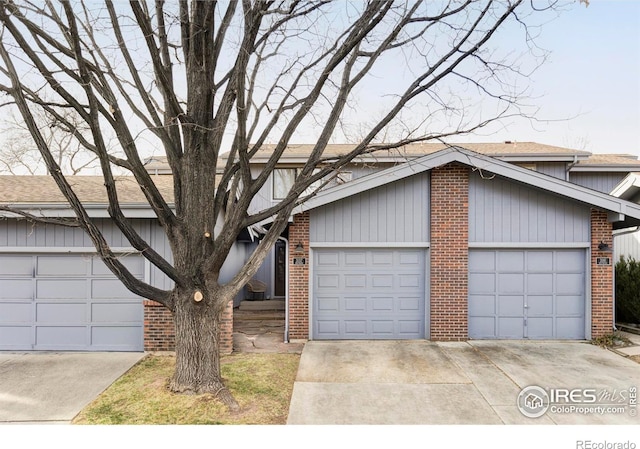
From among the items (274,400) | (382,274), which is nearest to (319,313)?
(382,274)

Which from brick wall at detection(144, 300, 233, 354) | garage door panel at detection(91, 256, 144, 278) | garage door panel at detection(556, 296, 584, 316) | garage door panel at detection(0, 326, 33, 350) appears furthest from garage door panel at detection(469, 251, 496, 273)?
garage door panel at detection(0, 326, 33, 350)

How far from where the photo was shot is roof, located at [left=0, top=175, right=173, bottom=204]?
7.62 m

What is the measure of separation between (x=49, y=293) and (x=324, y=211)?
591cm

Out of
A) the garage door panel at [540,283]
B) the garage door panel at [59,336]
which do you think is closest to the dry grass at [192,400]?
the garage door panel at [59,336]

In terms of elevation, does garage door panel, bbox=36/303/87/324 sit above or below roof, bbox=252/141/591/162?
below

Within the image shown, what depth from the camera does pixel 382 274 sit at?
857 cm

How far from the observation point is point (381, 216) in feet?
27.9

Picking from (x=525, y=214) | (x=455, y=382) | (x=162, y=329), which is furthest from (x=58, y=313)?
(x=525, y=214)

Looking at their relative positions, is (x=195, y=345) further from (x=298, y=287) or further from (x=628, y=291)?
(x=628, y=291)

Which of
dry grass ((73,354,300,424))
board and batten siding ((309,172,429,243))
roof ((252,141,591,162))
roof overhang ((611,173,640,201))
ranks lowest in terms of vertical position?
dry grass ((73,354,300,424))

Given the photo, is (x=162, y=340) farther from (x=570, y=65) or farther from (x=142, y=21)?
(x=570, y=65)

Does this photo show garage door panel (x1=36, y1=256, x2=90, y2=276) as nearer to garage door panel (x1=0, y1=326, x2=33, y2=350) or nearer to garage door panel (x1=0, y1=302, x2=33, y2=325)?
garage door panel (x1=0, y1=302, x2=33, y2=325)

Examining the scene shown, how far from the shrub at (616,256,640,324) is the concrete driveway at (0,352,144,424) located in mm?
11265

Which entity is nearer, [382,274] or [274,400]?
[274,400]
